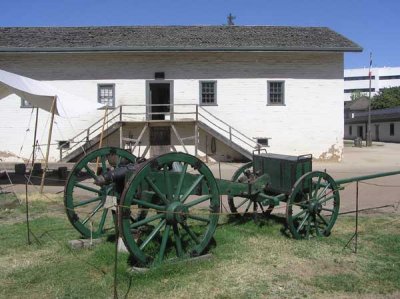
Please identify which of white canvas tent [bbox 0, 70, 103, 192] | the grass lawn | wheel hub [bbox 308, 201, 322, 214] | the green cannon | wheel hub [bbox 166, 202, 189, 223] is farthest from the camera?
white canvas tent [bbox 0, 70, 103, 192]

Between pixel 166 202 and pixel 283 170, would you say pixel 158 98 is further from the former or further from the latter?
pixel 166 202

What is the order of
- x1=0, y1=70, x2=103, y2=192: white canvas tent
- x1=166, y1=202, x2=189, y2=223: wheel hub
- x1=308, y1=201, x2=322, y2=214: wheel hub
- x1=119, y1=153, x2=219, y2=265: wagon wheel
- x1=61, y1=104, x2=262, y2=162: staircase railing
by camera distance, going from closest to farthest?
x1=119, y1=153, x2=219, y2=265: wagon wheel → x1=166, y1=202, x2=189, y2=223: wheel hub → x1=308, y1=201, x2=322, y2=214: wheel hub → x1=0, y1=70, x2=103, y2=192: white canvas tent → x1=61, y1=104, x2=262, y2=162: staircase railing

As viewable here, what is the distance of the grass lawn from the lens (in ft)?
16.5

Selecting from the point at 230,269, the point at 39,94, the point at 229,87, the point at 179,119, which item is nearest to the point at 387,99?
the point at 229,87

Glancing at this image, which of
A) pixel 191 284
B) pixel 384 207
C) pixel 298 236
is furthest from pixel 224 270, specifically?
pixel 384 207

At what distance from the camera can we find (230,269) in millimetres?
5750

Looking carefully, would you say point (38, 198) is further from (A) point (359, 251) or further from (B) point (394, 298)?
(B) point (394, 298)

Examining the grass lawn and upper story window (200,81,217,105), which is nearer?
the grass lawn

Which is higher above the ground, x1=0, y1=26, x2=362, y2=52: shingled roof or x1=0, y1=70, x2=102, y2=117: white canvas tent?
x1=0, y1=26, x2=362, y2=52: shingled roof

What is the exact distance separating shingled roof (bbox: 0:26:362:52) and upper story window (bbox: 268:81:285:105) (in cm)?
175

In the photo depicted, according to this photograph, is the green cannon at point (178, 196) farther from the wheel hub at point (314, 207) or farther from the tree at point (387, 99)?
the tree at point (387, 99)

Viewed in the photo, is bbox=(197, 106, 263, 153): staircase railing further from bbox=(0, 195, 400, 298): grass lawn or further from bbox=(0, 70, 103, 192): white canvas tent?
bbox=(0, 195, 400, 298): grass lawn

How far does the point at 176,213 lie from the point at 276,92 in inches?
706

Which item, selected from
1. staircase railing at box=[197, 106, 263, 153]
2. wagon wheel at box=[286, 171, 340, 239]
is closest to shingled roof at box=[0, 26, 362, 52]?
staircase railing at box=[197, 106, 263, 153]
